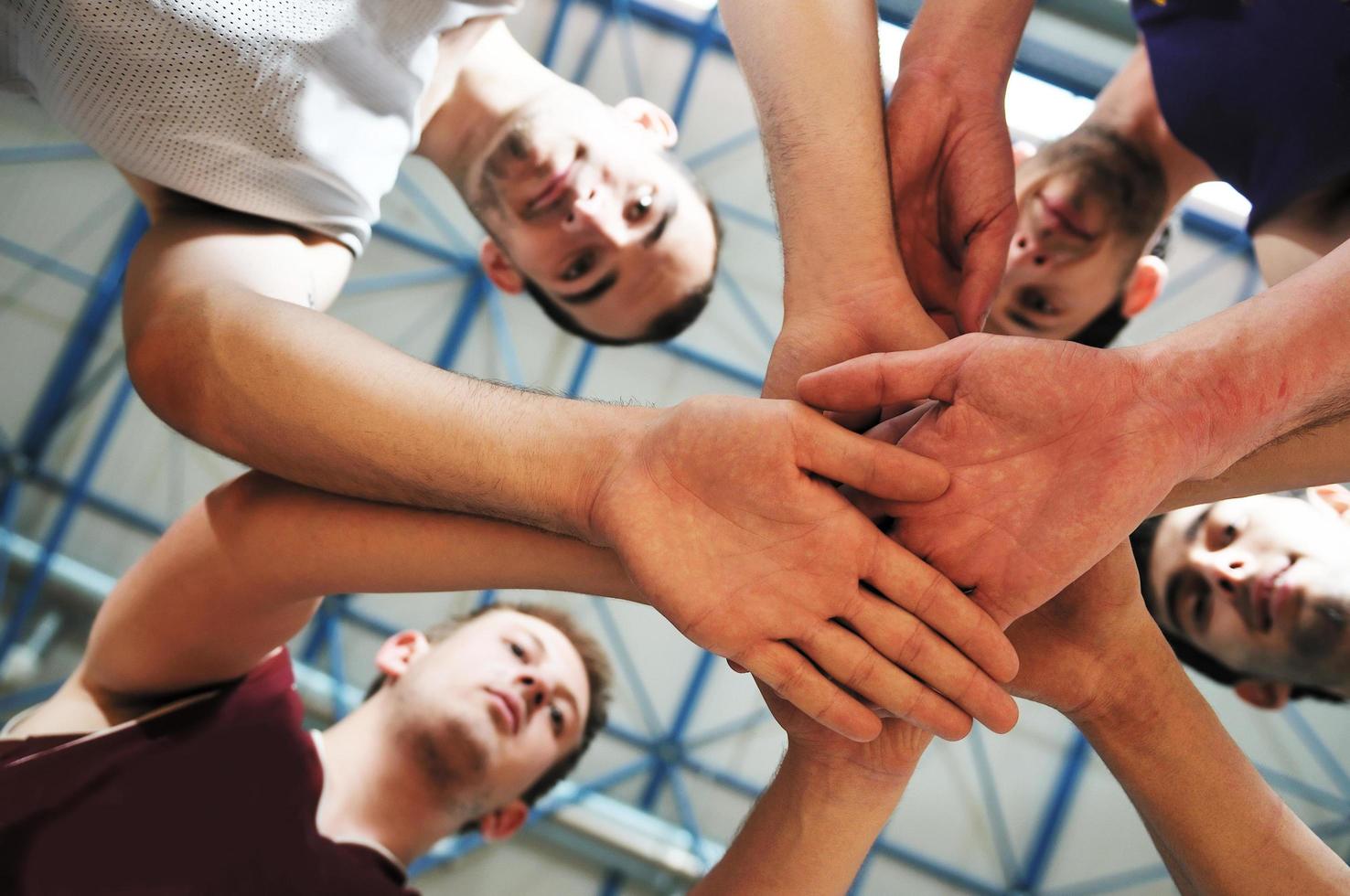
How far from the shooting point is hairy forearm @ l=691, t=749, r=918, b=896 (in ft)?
6.78

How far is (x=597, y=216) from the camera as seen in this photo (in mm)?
3389

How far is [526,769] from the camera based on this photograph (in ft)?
11.9

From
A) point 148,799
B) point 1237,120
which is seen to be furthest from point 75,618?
point 1237,120

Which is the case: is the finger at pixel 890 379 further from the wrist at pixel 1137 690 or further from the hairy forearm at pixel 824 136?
the wrist at pixel 1137 690

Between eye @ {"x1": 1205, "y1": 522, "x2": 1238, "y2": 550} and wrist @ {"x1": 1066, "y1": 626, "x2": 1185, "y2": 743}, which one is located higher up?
wrist @ {"x1": 1066, "y1": 626, "x2": 1185, "y2": 743}

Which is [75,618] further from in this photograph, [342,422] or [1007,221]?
[1007,221]

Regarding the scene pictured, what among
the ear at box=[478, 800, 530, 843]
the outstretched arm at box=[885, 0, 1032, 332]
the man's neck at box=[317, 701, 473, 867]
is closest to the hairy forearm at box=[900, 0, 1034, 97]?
the outstretched arm at box=[885, 0, 1032, 332]

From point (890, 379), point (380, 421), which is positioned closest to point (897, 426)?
point (890, 379)

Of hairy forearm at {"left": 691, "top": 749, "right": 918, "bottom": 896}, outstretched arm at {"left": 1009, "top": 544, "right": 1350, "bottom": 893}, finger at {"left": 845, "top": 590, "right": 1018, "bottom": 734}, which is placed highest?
finger at {"left": 845, "top": 590, "right": 1018, "bottom": 734}

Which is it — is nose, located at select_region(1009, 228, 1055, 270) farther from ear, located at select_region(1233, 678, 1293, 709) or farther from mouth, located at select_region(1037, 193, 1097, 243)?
ear, located at select_region(1233, 678, 1293, 709)

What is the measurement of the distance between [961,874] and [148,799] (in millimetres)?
6711

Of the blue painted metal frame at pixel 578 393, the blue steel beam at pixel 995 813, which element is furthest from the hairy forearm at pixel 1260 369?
the blue steel beam at pixel 995 813

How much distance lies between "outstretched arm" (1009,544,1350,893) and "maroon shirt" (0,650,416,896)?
2107 mm

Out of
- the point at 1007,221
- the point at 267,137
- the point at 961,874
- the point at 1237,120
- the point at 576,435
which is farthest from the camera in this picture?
the point at 961,874
